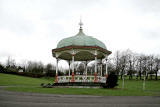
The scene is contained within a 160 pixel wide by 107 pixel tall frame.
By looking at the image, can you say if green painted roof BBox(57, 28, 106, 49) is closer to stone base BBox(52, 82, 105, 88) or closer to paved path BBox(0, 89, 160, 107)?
stone base BBox(52, 82, 105, 88)

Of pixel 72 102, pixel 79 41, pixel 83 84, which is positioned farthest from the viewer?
pixel 79 41

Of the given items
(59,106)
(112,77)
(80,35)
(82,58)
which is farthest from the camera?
(82,58)

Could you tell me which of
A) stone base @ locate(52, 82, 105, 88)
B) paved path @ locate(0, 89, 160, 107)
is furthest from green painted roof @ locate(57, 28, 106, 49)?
paved path @ locate(0, 89, 160, 107)

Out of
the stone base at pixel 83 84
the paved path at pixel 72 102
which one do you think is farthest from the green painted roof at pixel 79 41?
the paved path at pixel 72 102

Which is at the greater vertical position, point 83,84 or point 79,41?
point 79,41

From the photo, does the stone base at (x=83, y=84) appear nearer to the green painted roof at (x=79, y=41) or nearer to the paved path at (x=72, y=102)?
the green painted roof at (x=79, y=41)

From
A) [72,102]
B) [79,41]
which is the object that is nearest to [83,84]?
[79,41]

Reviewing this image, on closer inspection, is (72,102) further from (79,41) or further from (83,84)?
(79,41)

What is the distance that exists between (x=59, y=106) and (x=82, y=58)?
20243mm

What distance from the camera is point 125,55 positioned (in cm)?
5994

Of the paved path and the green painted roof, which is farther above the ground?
the green painted roof

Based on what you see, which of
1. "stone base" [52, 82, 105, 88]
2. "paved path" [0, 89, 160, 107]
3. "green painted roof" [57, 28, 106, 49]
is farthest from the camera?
"green painted roof" [57, 28, 106, 49]

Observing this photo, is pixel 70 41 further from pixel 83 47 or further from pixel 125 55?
pixel 125 55

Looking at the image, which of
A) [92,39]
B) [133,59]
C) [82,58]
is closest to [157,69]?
[133,59]
